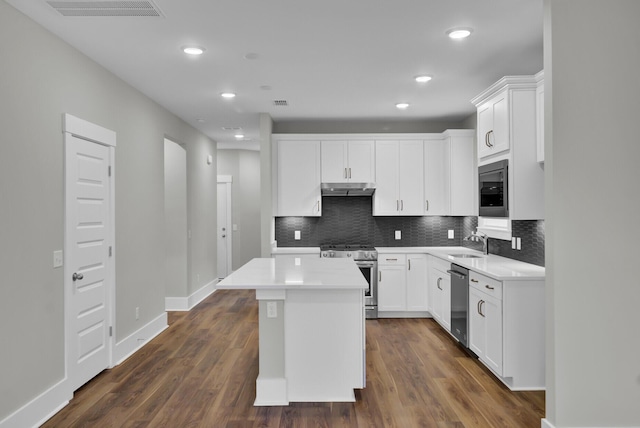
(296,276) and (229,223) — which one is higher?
(229,223)

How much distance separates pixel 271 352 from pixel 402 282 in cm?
293

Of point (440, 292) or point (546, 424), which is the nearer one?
point (546, 424)

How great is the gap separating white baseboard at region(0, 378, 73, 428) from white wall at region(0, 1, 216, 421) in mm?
40

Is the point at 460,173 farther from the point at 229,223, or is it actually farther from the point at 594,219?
the point at 229,223

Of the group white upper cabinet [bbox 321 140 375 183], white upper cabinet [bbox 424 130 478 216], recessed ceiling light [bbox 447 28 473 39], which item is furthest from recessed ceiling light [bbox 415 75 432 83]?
white upper cabinet [bbox 321 140 375 183]

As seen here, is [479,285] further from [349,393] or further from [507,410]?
[349,393]

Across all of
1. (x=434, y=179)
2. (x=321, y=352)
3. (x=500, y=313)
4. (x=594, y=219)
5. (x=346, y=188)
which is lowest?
(x=321, y=352)

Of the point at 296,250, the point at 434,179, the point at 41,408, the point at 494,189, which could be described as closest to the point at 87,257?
the point at 41,408

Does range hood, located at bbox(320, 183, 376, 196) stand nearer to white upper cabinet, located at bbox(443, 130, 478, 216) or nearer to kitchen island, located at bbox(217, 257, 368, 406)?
white upper cabinet, located at bbox(443, 130, 478, 216)

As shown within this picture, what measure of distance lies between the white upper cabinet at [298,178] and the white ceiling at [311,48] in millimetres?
820

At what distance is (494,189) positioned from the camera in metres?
4.00

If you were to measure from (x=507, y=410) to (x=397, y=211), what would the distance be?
10.8 ft

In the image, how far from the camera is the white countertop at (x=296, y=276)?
9.91 ft

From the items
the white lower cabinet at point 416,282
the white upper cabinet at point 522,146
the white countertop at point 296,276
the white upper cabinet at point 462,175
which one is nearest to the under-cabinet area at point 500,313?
the white lower cabinet at point 416,282
